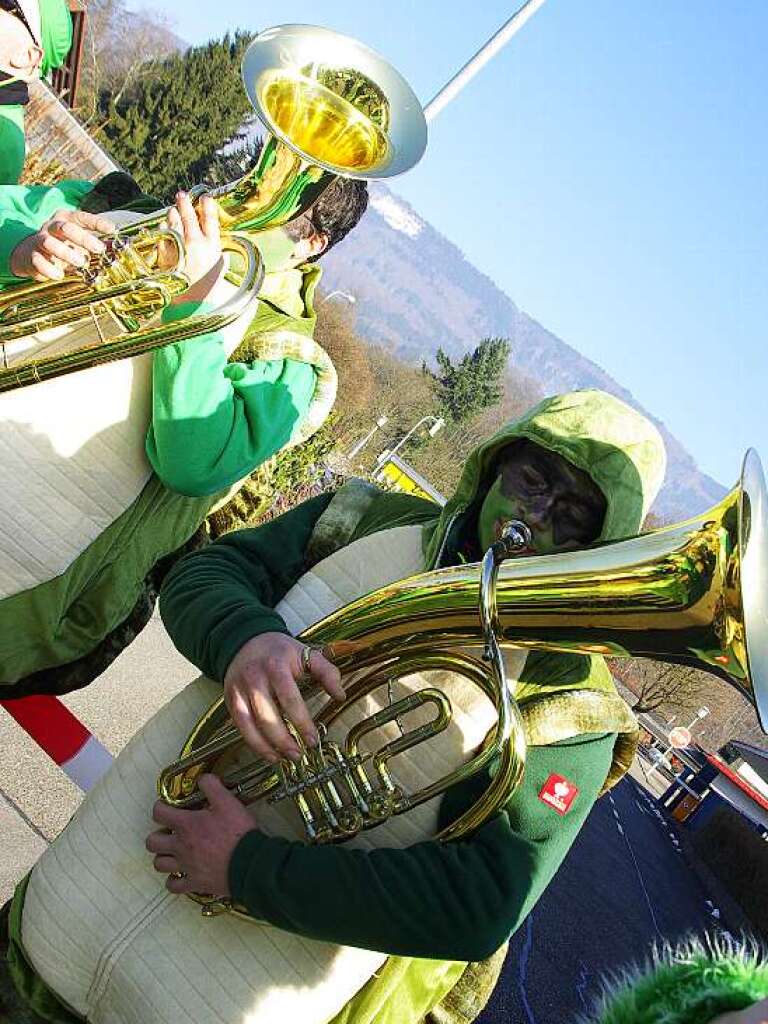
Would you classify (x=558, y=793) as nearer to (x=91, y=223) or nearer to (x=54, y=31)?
(x=91, y=223)

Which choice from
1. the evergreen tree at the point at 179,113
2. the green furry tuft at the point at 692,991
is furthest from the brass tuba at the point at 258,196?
the evergreen tree at the point at 179,113

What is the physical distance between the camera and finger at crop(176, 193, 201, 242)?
2.00 meters

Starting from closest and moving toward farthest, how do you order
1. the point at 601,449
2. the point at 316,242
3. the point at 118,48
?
1. the point at 601,449
2. the point at 316,242
3. the point at 118,48

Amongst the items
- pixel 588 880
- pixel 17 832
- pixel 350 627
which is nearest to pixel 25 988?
pixel 350 627

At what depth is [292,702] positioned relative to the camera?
150 centimetres

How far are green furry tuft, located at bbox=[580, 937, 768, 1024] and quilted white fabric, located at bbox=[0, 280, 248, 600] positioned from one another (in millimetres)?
1813

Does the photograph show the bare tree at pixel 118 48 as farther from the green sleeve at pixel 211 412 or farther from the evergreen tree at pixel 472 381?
the green sleeve at pixel 211 412

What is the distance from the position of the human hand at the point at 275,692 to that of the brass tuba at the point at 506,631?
0.19 ft

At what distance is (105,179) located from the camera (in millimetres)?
2424

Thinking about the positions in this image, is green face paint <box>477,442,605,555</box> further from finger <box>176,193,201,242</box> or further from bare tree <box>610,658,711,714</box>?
bare tree <box>610,658,711,714</box>

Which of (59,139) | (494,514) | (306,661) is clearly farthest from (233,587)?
(59,139)

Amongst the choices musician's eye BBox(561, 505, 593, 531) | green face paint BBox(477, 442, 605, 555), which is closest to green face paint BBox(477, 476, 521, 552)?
green face paint BBox(477, 442, 605, 555)

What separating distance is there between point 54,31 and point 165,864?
2.27m

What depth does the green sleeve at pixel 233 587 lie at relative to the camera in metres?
1.67
